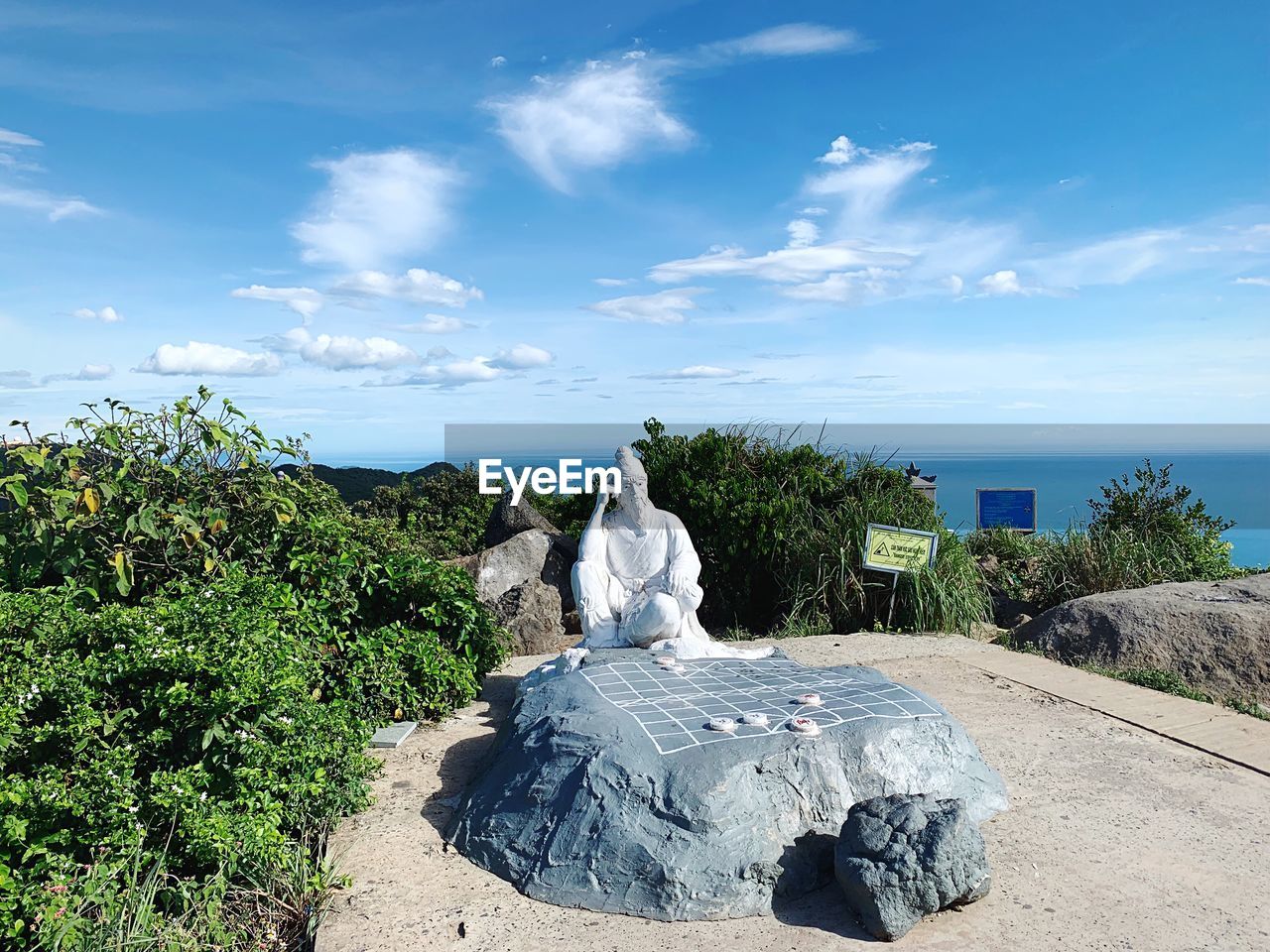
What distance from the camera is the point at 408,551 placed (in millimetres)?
7039

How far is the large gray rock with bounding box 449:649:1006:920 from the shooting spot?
145 inches

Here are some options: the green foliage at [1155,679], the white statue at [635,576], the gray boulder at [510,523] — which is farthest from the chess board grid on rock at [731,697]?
the gray boulder at [510,523]

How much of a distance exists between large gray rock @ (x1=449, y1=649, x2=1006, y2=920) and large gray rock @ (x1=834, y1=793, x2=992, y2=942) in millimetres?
325

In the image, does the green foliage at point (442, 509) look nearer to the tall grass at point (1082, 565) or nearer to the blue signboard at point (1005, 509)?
the blue signboard at point (1005, 509)

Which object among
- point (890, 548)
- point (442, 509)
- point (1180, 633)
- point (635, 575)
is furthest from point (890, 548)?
point (442, 509)

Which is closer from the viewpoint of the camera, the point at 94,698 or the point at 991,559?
the point at 94,698

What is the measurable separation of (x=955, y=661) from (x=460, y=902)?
16.3ft

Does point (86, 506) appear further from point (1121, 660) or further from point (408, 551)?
point (1121, 660)

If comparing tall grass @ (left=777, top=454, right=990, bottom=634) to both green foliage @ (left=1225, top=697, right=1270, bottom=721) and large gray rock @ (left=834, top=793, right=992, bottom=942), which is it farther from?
large gray rock @ (left=834, top=793, right=992, bottom=942)

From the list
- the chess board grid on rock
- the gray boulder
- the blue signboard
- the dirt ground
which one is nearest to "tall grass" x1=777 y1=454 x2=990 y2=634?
the blue signboard

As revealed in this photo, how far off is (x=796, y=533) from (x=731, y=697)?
15.3 ft

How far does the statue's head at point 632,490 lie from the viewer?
635cm

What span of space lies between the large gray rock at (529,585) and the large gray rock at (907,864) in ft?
15.5

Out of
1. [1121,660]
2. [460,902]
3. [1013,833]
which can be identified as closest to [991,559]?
[1121,660]
